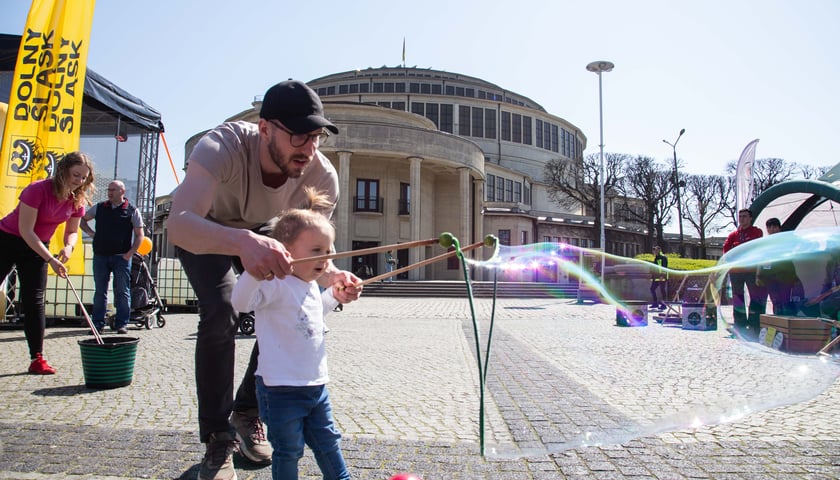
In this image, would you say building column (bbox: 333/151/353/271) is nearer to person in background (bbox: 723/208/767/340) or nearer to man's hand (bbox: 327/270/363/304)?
person in background (bbox: 723/208/767/340)

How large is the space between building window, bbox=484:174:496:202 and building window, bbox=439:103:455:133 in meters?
8.39

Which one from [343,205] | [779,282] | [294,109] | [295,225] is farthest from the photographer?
[343,205]

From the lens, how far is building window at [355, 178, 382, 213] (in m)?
35.7

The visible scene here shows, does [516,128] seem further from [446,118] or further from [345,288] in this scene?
[345,288]

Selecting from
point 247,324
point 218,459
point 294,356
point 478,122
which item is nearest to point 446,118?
point 478,122

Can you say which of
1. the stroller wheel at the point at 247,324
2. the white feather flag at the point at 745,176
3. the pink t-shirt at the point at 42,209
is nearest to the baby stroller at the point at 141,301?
the stroller wheel at the point at 247,324

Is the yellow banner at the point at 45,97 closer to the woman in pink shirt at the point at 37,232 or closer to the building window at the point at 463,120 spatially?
the woman in pink shirt at the point at 37,232

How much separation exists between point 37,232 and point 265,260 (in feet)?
14.1

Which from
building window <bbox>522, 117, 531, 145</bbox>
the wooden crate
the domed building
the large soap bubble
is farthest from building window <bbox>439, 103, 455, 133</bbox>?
the wooden crate

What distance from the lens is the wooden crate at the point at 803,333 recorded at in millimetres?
4051

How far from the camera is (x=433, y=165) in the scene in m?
36.6

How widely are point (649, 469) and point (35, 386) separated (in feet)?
16.3

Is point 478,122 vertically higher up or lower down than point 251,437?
higher up

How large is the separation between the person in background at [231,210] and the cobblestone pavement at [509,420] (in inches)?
10.7
